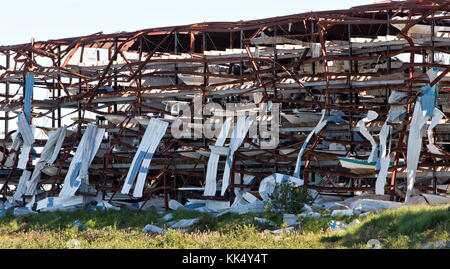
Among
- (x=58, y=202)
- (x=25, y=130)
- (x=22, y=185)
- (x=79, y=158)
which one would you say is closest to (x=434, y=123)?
(x=79, y=158)

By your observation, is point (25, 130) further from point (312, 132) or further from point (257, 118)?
point (312, 132)

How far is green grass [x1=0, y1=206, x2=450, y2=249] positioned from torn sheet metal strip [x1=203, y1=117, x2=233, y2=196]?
2.10m

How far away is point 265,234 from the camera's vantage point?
22312mm

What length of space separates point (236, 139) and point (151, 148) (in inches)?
155


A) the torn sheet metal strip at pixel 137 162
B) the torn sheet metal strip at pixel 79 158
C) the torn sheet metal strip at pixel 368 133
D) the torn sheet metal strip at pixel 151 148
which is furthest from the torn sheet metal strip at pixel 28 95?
the torn sheet metal strip at pixel 368 133

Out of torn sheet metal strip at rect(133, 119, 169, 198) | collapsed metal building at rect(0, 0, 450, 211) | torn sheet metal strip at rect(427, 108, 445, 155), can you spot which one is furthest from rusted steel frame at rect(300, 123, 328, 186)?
torn sheet metal strip at rect(133, 119, 169, 198)

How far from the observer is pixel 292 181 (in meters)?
27.7

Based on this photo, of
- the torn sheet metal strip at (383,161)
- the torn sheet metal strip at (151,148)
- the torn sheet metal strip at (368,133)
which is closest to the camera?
the torn sheet metal strip at (383,161)

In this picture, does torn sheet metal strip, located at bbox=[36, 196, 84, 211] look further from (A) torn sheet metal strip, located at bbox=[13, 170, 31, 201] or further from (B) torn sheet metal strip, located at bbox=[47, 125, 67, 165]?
(A) torn sheet metal strip, located at bbox=[13, 170, 31, 201]

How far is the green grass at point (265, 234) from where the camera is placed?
18.8 m

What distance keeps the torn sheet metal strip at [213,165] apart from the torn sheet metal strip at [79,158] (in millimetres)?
6106

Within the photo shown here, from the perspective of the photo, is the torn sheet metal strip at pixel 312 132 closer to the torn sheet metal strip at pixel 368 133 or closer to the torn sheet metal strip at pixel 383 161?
the torn sheet metal strip at pixel 368 133

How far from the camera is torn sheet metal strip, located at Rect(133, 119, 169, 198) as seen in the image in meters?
31.4
